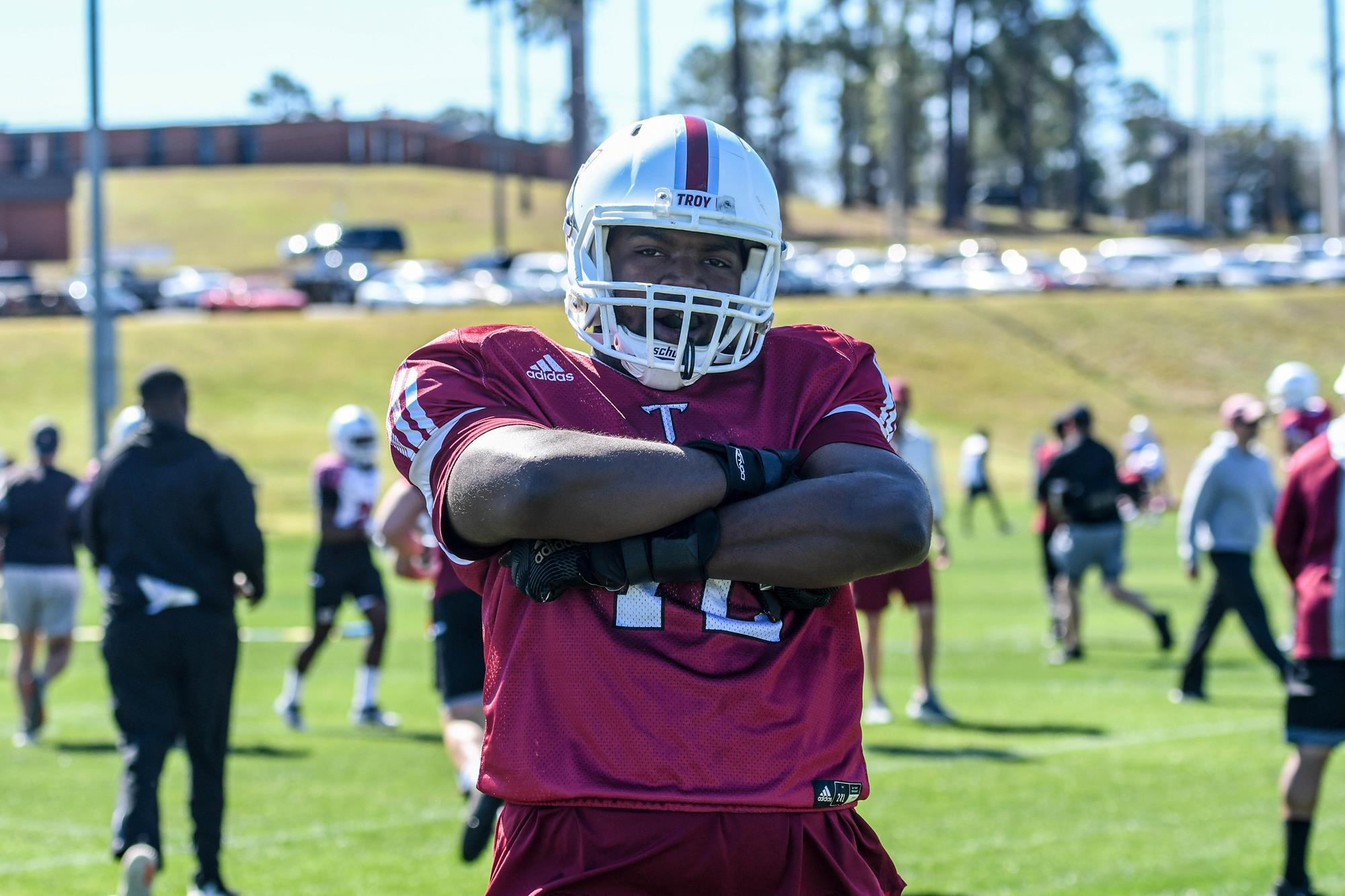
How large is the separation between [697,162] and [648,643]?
2.70 ft

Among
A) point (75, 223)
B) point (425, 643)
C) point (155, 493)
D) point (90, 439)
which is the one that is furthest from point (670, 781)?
point (75, 223)

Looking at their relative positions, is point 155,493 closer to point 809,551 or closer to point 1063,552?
point 809,551

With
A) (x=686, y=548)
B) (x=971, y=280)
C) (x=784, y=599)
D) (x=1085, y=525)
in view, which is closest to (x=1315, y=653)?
(x=784, y=599)

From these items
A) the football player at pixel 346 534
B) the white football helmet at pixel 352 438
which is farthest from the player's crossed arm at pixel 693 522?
the white football helmet at pixel 352 438

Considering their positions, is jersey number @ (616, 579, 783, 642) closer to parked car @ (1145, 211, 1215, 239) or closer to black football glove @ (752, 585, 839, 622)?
black football glove @ (752, 585, 839, 622)

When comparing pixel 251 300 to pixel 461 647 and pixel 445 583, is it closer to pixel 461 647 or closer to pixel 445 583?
pixel 445 583

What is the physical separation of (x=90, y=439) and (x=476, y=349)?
122ft

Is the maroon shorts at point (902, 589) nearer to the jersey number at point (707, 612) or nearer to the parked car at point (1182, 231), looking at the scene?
the jersey number at point (707, 612)

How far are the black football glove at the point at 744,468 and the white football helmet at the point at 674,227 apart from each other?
20cm

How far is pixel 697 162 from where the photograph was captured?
2.89 metres

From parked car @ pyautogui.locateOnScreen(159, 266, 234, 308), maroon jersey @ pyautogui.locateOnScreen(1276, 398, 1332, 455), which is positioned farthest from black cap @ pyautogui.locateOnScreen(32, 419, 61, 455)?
parked car @ pyautogui.locateOnScreen(159, 266, 234, 308)

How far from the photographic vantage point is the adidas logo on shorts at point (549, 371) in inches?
112

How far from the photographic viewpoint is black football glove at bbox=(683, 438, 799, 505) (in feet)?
8.70

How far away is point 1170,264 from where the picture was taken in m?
59.5
